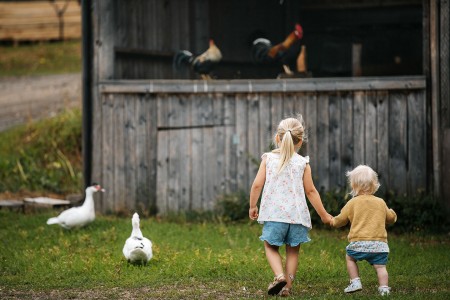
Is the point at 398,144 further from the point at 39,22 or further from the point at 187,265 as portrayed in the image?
the point at 39,22

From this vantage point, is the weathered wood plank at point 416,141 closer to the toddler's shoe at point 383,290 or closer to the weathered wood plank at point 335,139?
the weathered wood plank at point 335,139

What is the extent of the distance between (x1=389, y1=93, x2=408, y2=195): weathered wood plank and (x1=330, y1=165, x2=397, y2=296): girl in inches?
159

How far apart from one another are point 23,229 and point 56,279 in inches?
114

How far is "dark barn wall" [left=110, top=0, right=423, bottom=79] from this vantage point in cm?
1271

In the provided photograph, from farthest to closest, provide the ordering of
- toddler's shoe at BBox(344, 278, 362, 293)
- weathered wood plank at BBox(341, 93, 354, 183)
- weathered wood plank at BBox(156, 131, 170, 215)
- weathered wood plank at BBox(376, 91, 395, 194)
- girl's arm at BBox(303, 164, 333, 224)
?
1. weathered wood plank at BBox(156, 131, 170, 215)
2. weathered wood plank at BBox(341, 93, 354, 183)
3. weathered wood plank at BBox(376, 91, 395, 194)
4. girl's arm at BBox(303, 164, 333, 224)
5. toddler's shoe at BBox(344, 278, 362, 293)

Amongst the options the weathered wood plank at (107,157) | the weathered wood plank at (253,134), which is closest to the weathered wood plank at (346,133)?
the weathered wood plank at (253,134)

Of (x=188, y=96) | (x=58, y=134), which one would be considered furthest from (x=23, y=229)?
(x=58, y=134)

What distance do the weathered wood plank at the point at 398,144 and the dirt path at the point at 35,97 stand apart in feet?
25.3

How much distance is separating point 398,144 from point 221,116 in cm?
230

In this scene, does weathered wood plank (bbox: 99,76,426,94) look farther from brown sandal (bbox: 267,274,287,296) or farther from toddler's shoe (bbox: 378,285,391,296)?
brown sandal (bbox: 267,274,287,296)

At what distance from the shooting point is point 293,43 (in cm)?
1233

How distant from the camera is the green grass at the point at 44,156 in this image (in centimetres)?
1343

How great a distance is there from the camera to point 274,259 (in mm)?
7105

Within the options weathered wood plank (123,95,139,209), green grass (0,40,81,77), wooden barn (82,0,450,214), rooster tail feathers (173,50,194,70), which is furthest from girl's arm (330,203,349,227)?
green grass (0,40,81,77)
